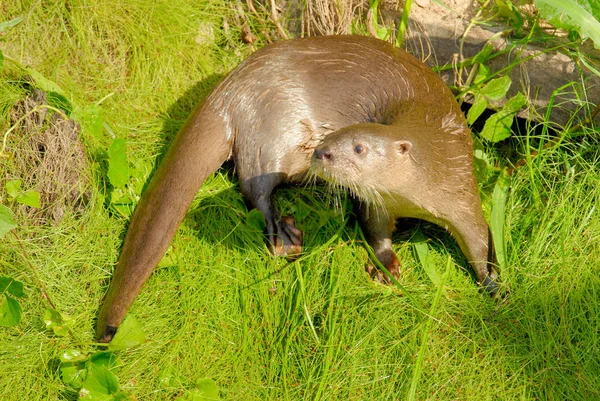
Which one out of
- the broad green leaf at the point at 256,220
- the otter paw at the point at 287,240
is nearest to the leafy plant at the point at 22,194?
the broad green leaf at the point at 256,220

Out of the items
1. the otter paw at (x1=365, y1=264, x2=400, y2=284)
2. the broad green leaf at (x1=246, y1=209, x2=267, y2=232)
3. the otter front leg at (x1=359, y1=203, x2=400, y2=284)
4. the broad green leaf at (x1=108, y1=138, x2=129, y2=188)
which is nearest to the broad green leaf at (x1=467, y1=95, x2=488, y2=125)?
the otter front leg at (x1=359, y1=203, x2=400, y2=284)

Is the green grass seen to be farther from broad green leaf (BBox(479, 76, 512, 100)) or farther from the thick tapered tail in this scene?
broad green leaf (BBox(479, 76, 512, 100))

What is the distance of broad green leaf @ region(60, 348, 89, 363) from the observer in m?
2.32

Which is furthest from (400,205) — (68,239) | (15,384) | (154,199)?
(15,384)

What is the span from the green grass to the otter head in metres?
0.45

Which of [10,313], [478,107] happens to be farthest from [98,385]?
[478,107]

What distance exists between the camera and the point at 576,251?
2.53 metres

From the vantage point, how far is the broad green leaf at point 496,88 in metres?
2.78

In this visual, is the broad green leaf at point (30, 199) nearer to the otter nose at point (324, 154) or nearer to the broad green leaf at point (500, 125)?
the otter nose at point (324, 154)

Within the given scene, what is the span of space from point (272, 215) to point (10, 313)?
97 centimetres

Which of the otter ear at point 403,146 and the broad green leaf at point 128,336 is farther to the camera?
the broad green leaf at point 128,336

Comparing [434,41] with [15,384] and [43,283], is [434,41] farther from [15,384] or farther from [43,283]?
[15,384]

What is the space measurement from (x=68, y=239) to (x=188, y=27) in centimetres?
109

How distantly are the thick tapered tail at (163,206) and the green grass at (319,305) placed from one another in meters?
0.14
